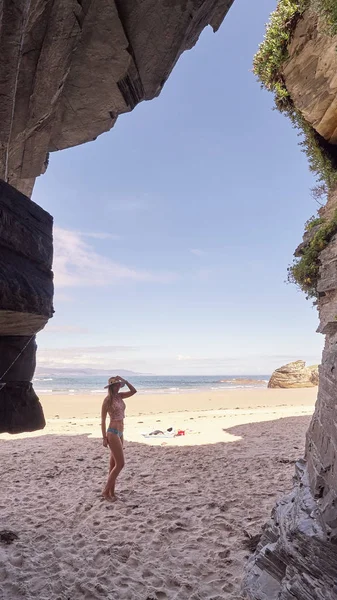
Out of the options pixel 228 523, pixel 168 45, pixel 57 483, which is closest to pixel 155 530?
pixel 228 523

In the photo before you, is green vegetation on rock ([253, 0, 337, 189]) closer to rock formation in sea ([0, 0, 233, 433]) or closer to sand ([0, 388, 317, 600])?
rock formation in sea ([0, 0, 233, 433])

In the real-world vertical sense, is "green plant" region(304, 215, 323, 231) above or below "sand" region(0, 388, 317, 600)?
above

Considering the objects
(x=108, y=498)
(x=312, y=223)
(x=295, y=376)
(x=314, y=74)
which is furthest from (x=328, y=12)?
(x=295, y=376)

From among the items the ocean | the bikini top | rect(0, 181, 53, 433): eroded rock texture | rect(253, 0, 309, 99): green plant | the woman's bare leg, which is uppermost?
rect(253, 0, 309, 99): green plant

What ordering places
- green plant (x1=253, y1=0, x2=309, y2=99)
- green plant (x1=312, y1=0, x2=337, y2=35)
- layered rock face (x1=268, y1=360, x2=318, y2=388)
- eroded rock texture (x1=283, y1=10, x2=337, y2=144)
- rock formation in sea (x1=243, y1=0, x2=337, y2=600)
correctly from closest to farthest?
rock formation in sea (x1=243, y1=0, x2=337, y2=600) < green plant (x1=312, y1=0, x2=337, y2=35) < eroded rock texture (x1=283, y1=10, x2=337, y2=144) < green plant (x1=253, y1=0, x2=309, y2=99) < layered rock face (x1=268, y1=360, x2=318, y2=388)

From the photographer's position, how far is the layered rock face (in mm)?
42000

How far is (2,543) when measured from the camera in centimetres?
568

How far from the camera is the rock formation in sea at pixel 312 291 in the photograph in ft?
11.3

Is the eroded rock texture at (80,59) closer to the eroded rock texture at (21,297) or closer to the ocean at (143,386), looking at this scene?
the eroded rock texture at (21,297)

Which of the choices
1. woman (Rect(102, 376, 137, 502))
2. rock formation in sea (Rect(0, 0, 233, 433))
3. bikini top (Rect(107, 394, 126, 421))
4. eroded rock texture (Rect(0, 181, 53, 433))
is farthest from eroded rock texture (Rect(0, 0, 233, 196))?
bikini top (Rect(107, 394, 126, 421))

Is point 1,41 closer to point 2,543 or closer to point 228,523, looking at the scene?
point 2,543

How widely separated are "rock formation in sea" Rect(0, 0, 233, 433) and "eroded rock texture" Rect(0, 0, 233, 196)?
A: 0.01 meters

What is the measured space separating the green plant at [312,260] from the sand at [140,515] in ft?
17.4

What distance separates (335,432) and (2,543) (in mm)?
5616
